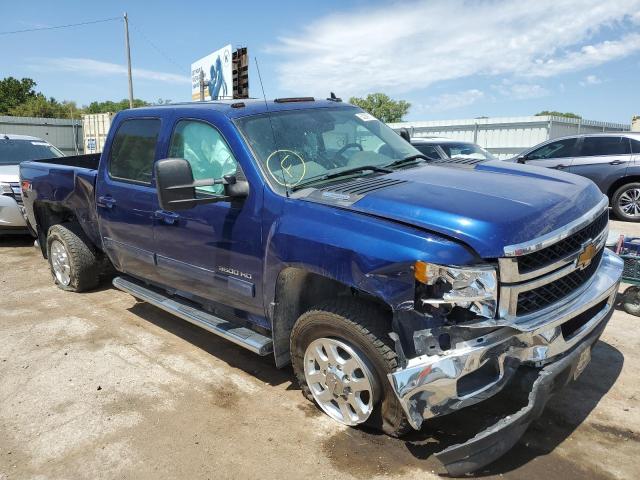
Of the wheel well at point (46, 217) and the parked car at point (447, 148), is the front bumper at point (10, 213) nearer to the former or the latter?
the wheel well at point (46, 217)

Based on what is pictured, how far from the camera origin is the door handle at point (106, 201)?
4.61 metres

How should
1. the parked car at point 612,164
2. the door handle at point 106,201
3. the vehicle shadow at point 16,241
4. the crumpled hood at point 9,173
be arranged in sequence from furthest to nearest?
the parked car at point 612,164 → the vehicle shadow at point 16,241 → the crumpled hood at point 9,173 → the door handle at point 106,201

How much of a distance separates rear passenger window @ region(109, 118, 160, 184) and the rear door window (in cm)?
894

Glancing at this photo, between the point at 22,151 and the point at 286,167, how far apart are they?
8.35 m

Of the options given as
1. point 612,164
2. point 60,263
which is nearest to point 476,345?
point 60,263

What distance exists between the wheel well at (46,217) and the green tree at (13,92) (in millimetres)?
49214

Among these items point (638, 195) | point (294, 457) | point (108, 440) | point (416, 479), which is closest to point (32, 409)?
point (108, 440)

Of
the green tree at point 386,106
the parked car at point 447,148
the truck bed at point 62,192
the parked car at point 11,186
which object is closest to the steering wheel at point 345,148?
the truck bed at point 62,192

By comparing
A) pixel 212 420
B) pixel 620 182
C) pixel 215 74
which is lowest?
pixel 212 420

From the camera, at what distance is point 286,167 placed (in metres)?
3.39

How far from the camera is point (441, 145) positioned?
9.98 metres

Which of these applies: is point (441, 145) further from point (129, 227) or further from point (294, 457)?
point (294, 457)

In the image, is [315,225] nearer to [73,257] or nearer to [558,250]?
[558,250]

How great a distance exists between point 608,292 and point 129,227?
367cm
